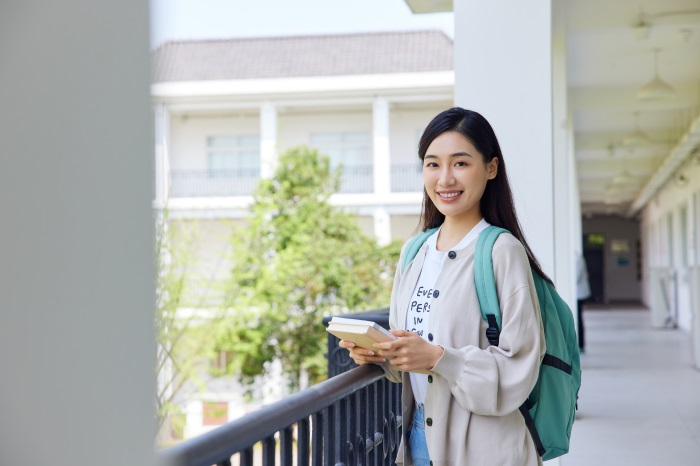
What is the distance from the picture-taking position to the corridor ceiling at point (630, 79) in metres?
8.65

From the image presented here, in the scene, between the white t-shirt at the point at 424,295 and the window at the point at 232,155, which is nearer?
the white t-shirt at the point at 424,295

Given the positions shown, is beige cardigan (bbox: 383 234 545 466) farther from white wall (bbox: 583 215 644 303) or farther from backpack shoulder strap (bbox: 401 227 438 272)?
white wall (bbox: 583 215 644 303)

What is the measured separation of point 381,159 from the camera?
27.9m

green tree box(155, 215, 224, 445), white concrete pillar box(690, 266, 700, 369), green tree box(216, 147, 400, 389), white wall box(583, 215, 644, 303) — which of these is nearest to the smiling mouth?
white concrete pillar box(690, 266, 700, 369)

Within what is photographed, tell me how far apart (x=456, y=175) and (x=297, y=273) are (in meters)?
17.9

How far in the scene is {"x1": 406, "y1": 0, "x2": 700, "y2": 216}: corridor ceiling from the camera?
8.65m

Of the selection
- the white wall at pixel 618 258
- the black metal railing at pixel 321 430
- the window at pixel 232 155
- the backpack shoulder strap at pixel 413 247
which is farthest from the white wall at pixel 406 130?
the backpack shoulder strap at pixel 413 247

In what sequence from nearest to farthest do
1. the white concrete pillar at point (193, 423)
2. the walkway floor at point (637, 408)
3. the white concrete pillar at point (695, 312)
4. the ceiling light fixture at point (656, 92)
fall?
the walkway floor at point (637, 408) < the ceiling light fixture at point (656, 92) < the white concrete pillar at point (695, 312) < the white concrete pillar at point (193, 423)

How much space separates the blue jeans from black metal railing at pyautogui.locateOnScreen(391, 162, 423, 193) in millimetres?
26869

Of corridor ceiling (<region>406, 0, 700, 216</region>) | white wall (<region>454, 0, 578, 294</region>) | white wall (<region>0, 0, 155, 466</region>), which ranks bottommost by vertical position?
white wall (<region>0, 0, 155, 466</region>)

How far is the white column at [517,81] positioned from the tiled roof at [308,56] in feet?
78.5

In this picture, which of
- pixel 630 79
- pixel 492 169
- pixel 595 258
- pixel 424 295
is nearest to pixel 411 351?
pixel 424 295

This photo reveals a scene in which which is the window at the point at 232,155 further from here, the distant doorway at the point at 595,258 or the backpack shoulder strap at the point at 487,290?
the backpack shoulder strap at the point at 487,290

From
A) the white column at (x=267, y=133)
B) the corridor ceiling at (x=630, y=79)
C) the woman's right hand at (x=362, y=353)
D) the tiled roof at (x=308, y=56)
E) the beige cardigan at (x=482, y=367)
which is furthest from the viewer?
the tiled roof at (x=308, y=56)
